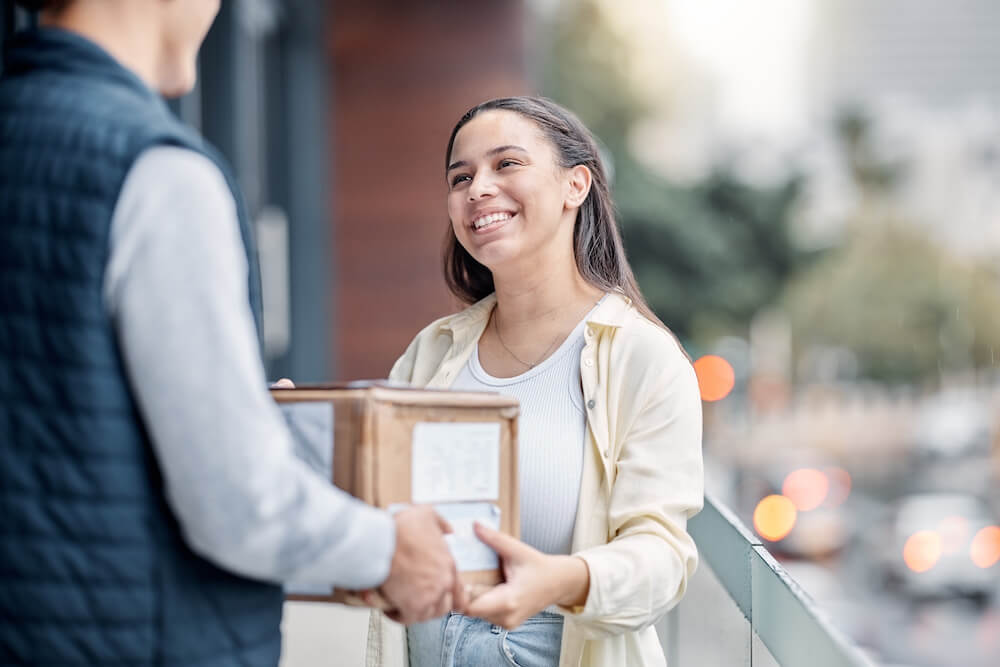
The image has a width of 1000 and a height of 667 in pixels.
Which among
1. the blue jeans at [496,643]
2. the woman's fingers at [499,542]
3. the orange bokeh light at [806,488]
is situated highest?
the woman's fingers at [499,542]

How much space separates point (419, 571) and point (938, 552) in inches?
518

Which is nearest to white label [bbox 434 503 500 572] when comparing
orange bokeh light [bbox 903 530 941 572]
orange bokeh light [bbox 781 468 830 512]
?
orange bokeh light [bbox 903 530 941 572]

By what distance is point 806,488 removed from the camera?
48.3 feet

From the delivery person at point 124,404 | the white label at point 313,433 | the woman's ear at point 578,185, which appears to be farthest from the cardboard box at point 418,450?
the woman's ear at point 578,185

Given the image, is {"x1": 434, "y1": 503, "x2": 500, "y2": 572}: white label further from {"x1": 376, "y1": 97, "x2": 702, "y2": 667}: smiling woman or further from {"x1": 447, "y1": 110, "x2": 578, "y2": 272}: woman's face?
{"x1": 447, "y1": 110, "x2": 578, "y2": 272}: woman's face

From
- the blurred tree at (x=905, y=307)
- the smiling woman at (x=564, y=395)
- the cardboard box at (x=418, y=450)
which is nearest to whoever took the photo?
the cardboard box at (x=418, y=450)

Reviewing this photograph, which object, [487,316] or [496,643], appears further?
[487,316]

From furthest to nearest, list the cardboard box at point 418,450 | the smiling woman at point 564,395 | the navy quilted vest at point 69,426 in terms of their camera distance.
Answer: the smiling woman at point 564,395
the cardboard box at point 418,450
the navy quilted vest at point 69,426

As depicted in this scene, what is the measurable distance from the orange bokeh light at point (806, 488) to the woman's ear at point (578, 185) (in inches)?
514

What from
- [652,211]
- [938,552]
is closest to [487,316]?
[938,552]

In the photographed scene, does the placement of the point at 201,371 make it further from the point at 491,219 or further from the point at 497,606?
the point at 491,219

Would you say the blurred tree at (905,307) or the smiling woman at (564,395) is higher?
the smiling woman at (564,395)

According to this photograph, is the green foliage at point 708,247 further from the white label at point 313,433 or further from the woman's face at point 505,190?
the white label at point 313,433

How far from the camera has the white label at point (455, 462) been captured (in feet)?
4.72
